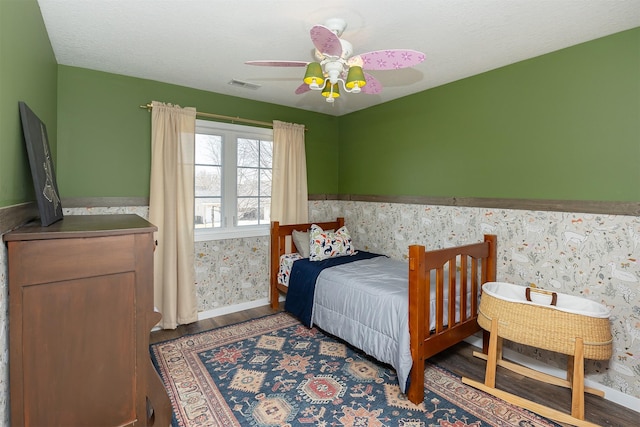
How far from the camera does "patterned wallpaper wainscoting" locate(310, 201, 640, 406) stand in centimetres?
208

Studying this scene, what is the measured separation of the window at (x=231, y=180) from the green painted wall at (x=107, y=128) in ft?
1.17

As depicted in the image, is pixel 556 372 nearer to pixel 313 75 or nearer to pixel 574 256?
pixel 574 256

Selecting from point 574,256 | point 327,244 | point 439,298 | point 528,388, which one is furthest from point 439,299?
point 327,244

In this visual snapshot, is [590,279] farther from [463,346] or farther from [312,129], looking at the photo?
[312,129]

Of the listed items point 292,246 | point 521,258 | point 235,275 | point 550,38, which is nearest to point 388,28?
point 550,38

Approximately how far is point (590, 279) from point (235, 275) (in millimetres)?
3126

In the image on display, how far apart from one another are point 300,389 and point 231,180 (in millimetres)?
2236

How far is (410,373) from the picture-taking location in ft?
6.96

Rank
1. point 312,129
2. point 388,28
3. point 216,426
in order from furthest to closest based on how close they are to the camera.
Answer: point 312,129 → point 388,28 → point 216,426

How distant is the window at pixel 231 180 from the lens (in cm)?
340

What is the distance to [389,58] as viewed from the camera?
182 centimetres

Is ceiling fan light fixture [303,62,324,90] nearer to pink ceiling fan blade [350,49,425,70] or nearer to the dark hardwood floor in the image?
pink ceiling fan blade [350,49,425,70]

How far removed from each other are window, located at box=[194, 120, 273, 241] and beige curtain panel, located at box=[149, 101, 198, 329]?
0.59ft

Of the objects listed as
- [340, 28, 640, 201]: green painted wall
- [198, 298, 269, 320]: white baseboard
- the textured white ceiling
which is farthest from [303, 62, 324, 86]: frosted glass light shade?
[198, 298, 269, 320]: white baseboard
